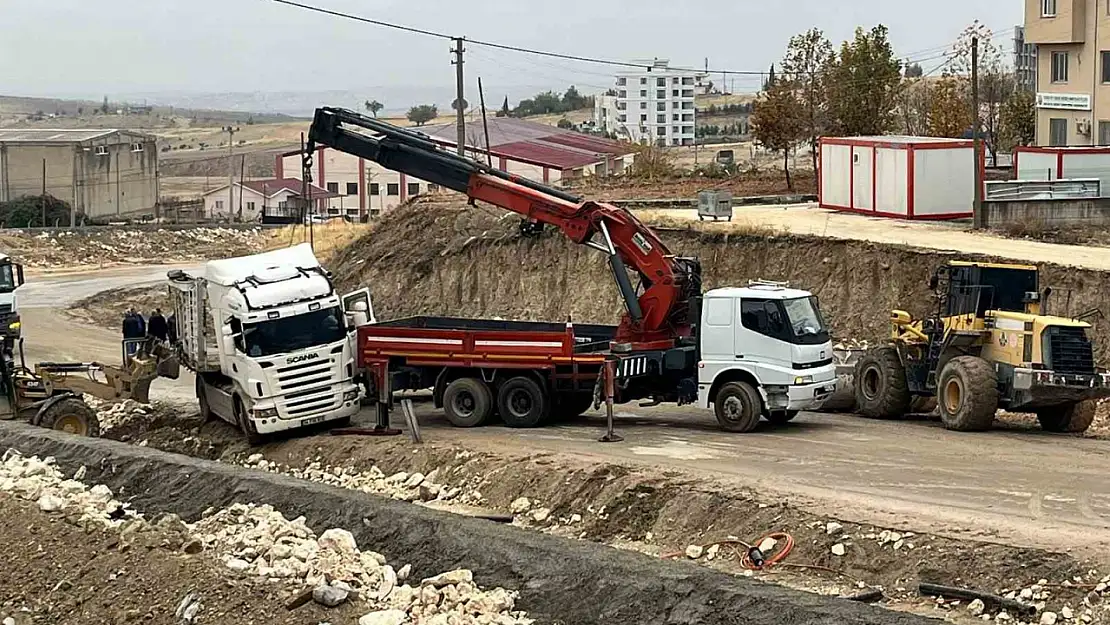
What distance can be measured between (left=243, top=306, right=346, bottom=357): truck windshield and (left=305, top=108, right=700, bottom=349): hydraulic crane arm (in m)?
4.19

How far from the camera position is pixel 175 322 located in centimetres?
2664

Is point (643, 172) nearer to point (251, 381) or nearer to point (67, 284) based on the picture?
point (67, 284)

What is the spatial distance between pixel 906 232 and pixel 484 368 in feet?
57.6

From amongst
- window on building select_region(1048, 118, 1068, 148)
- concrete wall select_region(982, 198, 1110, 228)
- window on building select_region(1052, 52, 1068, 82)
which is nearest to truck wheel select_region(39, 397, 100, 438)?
concrete wall select_region(982, 198, 1110, 228)

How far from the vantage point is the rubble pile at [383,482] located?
20938 millimetres

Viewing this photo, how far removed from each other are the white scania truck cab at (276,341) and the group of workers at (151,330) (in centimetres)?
231

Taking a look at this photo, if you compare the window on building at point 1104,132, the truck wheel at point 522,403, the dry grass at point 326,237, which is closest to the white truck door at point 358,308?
the truck wheel at point 522,403

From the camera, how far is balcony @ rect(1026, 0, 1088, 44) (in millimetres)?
54625

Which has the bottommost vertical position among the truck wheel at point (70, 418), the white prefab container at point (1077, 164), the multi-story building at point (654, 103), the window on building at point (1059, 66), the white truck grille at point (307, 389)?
the truck wheel at point (70, 418)

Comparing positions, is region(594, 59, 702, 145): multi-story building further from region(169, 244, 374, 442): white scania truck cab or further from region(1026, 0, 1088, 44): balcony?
region(169, 244, 374, 442): white scania truck cab

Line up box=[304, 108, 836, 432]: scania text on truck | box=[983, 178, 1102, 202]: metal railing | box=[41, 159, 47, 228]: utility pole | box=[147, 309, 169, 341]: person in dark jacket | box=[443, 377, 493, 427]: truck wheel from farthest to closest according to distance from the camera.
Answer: box=[41, 159, 47, 228]: utility pole, box=[983, 178, 1102, 202]: metal railing, box=[147, 309, 169, 341]: person in dark jacket, box=[443, 377, 493, 427]: truck wheel, box=[304, 108, 836, 432]: scania text on truck

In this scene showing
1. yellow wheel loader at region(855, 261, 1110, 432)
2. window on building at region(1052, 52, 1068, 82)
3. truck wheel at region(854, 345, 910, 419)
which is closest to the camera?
yellow wheel loader at region(855, 261, 1110, 432)

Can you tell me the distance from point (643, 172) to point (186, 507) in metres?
43.3

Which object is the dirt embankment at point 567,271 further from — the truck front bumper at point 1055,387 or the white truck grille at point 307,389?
the white truck grille at point 307,389
